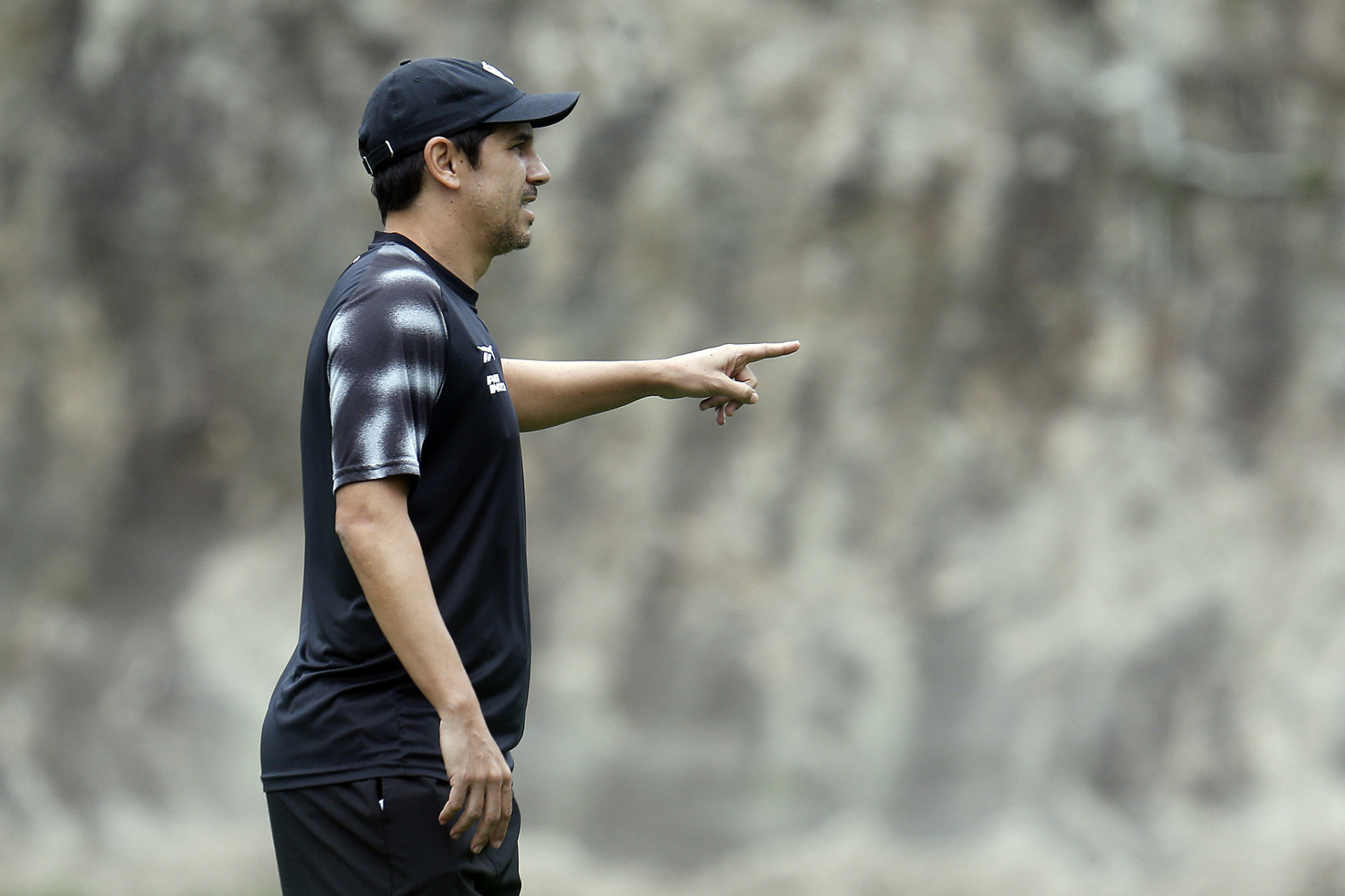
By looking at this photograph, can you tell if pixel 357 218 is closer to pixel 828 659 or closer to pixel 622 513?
pixel 622 513

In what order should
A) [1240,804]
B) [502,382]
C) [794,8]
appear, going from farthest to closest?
[794,8]
[1240,804]
[502,382]

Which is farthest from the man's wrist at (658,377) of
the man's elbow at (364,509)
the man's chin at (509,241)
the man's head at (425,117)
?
the man's elbow at (364,509)

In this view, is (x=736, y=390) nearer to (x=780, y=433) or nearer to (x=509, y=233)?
(x=509, y=233)

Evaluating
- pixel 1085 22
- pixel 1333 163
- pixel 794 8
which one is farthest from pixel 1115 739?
pixel 794 8

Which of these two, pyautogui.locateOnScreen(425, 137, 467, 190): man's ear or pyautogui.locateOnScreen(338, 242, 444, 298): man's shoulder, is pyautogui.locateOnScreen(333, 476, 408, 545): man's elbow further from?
pyautogui.locateOnScreen(425, 137, 467, 190): man's ear

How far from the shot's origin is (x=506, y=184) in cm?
183

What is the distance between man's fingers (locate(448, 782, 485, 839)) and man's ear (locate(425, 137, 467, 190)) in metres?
0.79

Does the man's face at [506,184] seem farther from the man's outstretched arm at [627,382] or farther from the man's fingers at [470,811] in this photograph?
the man's fingers at [470,811]

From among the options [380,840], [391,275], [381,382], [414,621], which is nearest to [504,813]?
[380,840]

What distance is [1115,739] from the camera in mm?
4430

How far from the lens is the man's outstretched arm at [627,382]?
2119 mm

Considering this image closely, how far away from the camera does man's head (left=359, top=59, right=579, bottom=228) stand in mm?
1759

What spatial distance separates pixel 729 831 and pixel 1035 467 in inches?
65.4

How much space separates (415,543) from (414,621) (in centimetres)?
9
